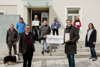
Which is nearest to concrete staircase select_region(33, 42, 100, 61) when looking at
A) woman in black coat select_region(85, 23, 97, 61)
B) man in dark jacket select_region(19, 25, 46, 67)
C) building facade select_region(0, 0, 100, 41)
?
woman in black coat select_region(85, 23, 97, 61)

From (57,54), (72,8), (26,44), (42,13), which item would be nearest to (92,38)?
(57,54)

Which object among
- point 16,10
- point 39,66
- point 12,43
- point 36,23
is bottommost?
point 39,66

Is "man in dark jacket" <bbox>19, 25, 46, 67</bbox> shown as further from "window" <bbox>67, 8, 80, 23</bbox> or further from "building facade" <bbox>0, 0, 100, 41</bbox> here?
"window" <bbox>67, 8, 80, 23</bbox>

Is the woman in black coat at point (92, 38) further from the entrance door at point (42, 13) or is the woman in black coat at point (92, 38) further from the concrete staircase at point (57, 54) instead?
the entrance door at point (42, 13)

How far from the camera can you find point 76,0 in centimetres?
1402

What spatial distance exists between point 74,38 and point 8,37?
12.6 feet

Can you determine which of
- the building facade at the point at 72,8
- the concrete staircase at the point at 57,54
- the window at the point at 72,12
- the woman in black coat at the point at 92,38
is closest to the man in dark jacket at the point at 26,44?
the concrete staircase at the point at 57,54

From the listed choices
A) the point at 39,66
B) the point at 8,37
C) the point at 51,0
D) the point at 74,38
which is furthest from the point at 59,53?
the point at 51,0

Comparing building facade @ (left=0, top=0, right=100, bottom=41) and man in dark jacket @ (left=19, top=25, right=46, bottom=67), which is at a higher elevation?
building facade @ (left=0, top=0, right=100, bottom=41)

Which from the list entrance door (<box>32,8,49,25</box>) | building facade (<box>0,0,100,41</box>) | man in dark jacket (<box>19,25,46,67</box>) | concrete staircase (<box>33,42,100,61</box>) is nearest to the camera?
man in dark jacket (<box>19,25,46,67</box>)

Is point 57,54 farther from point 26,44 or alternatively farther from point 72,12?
point 72,12

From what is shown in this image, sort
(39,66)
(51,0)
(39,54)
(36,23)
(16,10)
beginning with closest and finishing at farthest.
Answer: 1. (39,66)
2. (39,54)
3. (36,23)
4. (51,0)
5. (16,10)

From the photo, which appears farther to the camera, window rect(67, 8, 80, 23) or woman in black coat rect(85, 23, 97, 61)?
window rect(67, 8, 80, 23)

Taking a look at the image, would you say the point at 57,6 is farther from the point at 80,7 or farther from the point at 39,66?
the point at 39,66
